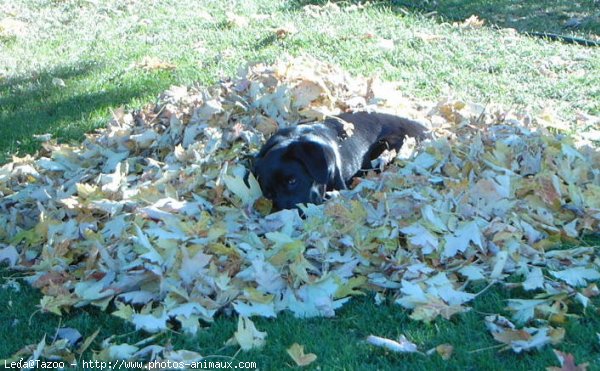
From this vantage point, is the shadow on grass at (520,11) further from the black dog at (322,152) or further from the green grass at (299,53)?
the black dog at (322,152)

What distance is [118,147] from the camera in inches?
285

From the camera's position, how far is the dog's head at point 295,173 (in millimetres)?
6293

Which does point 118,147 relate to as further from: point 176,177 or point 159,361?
point 159,361

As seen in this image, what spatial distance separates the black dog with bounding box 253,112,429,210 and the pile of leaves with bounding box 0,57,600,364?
0.15 meters

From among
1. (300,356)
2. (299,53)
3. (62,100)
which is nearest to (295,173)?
(300,356)

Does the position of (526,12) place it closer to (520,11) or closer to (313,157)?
(520,11)

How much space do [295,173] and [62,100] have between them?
3891 millimetres

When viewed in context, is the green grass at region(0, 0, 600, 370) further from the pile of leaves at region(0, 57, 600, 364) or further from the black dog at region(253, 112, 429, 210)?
the black dog at region(253, 112, 429, 210)

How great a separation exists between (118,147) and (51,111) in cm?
211

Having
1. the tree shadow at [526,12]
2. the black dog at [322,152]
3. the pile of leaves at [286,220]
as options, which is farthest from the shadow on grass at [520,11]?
the black dog at [322,152]

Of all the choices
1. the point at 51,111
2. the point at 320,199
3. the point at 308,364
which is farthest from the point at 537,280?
the point at 51,111

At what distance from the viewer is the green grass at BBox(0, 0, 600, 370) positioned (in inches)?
184

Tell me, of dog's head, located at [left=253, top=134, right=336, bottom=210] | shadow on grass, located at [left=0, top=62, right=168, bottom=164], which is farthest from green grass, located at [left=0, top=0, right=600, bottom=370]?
dog's head, located at [left=253, top=134, right=336, bottom=210]

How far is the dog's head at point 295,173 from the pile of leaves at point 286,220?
0.39 ft
